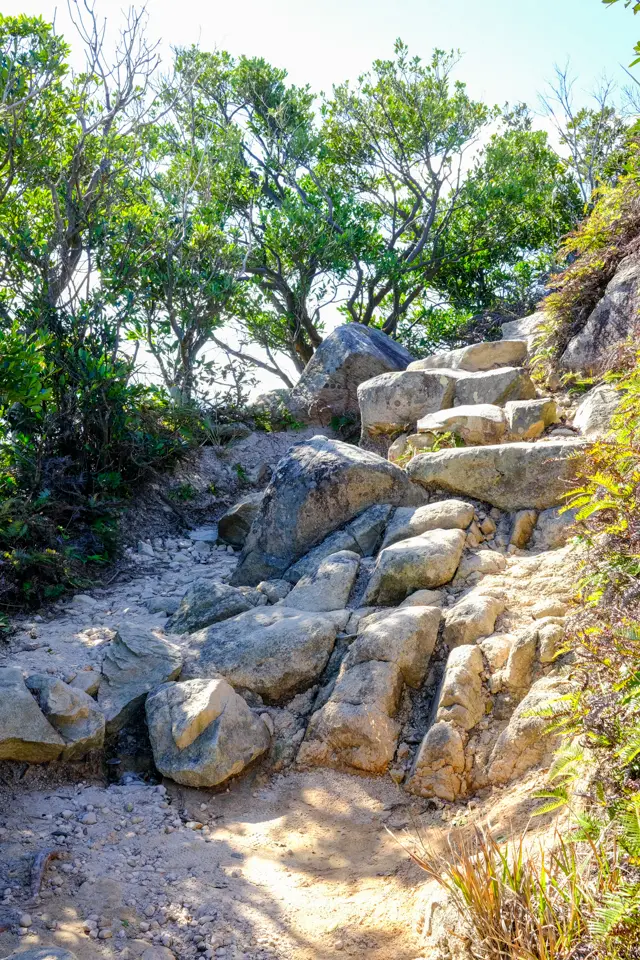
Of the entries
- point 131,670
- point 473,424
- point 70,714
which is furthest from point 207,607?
point 473,424

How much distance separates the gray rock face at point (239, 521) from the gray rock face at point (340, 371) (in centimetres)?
204

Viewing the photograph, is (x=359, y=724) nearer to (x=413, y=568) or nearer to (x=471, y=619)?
(x=471, y=619)

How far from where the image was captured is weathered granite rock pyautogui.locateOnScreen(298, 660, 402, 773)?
13.5ft

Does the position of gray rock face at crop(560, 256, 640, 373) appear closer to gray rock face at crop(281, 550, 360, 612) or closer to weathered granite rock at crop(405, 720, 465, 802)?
gray rock face at crop(281, 550, 360, 612)

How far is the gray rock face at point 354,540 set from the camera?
5852mm

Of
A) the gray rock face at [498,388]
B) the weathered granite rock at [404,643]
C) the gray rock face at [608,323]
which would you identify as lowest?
the weathered granite rock at [404,643]

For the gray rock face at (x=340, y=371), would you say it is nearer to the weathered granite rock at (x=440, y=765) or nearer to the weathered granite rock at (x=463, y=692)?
the weathered granite rock at (x=463, y=692)

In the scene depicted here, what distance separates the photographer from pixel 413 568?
501 cm

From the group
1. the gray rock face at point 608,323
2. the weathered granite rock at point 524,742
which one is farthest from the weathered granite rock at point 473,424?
the weathered granite rock at point 524,742

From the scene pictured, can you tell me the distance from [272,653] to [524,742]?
1748 millimetres

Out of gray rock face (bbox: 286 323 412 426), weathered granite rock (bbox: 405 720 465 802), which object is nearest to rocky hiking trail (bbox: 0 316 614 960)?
weathered granite rock (bbox: 405 720 465 802)

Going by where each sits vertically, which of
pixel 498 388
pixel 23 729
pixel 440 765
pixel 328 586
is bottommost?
pixel 440 765

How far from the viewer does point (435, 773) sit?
386cm

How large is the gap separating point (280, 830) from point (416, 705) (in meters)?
1.04
